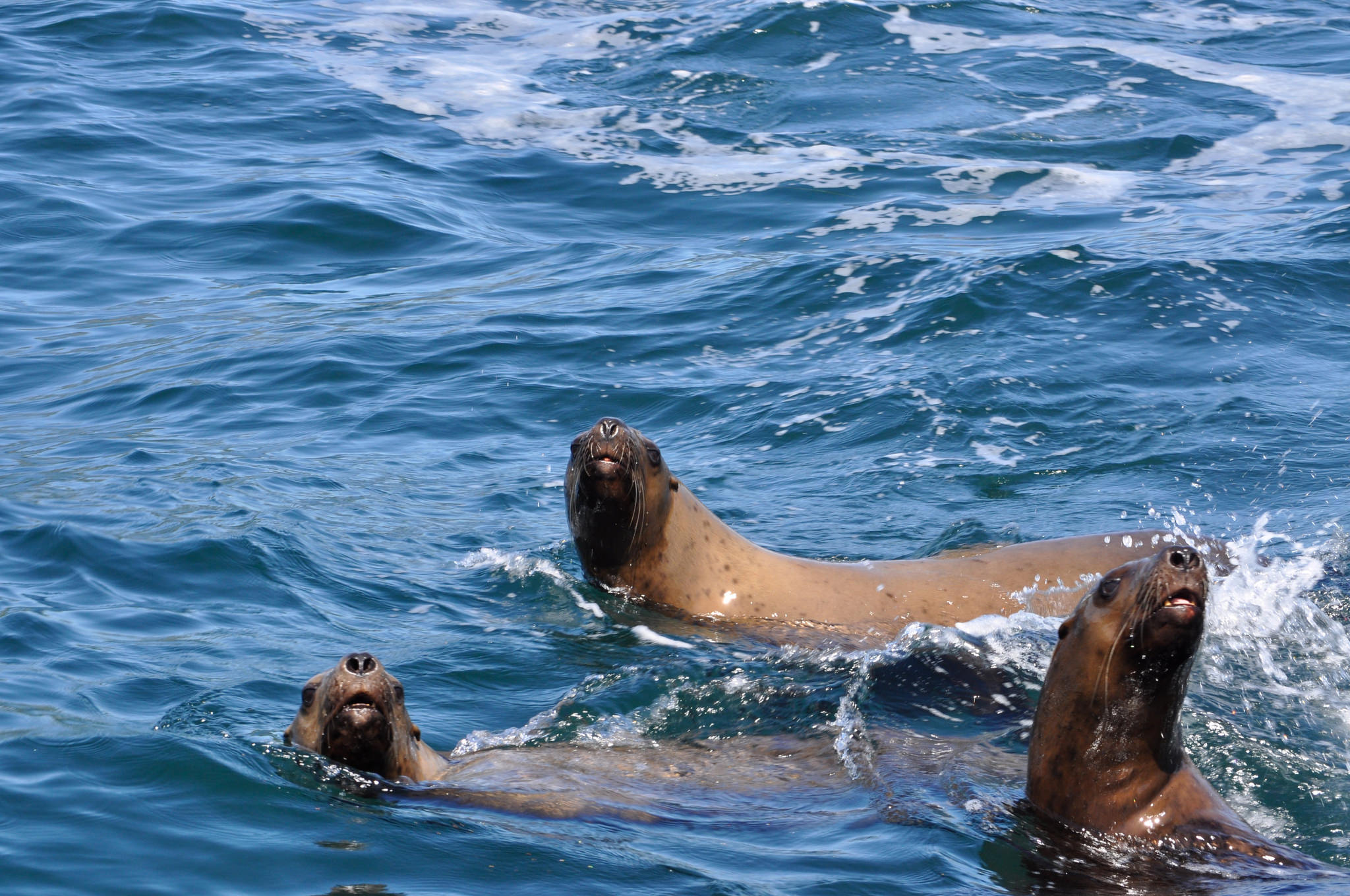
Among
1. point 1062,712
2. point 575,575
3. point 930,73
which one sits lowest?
point 575,575

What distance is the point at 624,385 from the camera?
34.3 ft

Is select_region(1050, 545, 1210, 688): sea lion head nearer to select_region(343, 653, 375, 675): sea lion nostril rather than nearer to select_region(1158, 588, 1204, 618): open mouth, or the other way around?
select_region(1158, 588, 1204, 618): open mouth

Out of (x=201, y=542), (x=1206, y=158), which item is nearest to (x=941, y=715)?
(x=201, y=542)

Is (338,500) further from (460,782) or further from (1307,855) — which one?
(1307,855)

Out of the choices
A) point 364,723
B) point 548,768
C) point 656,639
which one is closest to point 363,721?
point 364,723

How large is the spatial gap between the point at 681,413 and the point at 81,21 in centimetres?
1241

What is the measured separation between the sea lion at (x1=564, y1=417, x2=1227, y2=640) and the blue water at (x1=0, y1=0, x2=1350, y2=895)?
0.28 m

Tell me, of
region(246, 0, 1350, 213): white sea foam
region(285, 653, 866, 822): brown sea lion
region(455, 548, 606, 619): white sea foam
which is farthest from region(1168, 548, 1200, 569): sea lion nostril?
region(246, 0, 1350, 213): white sea foam

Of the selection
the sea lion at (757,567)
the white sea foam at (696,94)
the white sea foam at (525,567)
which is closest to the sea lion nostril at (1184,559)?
the sea lion at (757,567)

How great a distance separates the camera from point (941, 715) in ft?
18.9

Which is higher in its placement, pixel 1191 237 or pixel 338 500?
pixel 1191 237

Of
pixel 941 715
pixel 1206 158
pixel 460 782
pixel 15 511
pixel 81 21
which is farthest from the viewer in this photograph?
pixel 81 21

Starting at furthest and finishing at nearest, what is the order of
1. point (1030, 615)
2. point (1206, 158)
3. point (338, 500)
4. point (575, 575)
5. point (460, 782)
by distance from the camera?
point (1206, 158) < point (338, 500) < point (575, 575) < point (1030, 615) < point (460, 782)

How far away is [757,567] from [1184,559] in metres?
3.12
